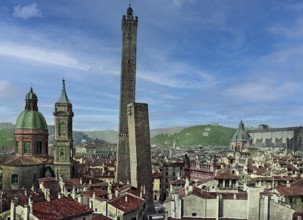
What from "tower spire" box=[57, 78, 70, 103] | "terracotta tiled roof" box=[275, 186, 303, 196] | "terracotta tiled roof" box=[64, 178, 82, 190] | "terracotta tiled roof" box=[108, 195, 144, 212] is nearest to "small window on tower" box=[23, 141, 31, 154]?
"tower spire" box=[57, 78, 70, 103]

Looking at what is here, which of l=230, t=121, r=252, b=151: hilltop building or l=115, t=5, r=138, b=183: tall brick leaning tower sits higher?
l=115, t=5, r=138, b=183: tall brick leaning tower

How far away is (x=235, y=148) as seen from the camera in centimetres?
13775

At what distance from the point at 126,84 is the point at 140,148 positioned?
14.2 m

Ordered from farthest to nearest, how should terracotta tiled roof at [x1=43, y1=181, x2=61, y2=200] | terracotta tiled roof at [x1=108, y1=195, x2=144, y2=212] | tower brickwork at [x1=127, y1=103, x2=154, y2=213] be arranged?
tower brickwork at [x1=127, y1=103, x2=154, y2=213]
terracotta tiled roof at [x1=43, y1=181, x2=61, y2=200]
terracotta tiled roof at [x1=108, y1=195, x2=144, y2=212]

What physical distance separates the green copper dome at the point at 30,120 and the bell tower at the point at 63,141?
215 inches

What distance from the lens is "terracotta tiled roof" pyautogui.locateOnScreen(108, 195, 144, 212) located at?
31155 millimetres

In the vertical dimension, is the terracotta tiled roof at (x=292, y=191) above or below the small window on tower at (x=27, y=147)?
below

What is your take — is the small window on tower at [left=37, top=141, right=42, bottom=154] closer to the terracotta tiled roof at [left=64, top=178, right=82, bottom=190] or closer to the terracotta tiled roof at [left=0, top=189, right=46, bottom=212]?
the terracotta tiled roof at [left=64, top=178, right=82, bottom=190]

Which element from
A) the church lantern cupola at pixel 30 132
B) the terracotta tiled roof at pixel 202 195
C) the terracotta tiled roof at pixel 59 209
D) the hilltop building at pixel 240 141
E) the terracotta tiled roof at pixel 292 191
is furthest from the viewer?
the hilltop building at pixel 240 141

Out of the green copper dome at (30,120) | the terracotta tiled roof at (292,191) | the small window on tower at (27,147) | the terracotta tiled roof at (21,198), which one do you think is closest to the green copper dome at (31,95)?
the green copper dome at (30,120)

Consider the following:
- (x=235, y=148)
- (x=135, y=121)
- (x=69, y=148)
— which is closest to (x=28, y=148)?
(x=69, y=148)

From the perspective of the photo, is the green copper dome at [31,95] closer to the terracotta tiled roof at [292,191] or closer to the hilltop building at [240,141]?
the terracotta tiled roof at [292,191]

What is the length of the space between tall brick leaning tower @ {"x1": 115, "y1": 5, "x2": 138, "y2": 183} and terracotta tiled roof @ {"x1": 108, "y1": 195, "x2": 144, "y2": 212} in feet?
59.4

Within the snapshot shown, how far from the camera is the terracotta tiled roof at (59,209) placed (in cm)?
2332
